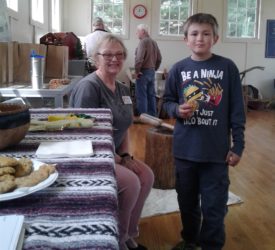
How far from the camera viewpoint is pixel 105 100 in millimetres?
1748

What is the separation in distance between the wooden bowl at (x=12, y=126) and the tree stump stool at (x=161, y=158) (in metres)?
1.75

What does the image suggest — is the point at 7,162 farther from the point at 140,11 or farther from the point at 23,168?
the point at 140,11

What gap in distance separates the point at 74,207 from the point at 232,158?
1084 millimetres

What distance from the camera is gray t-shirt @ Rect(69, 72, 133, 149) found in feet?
5.57

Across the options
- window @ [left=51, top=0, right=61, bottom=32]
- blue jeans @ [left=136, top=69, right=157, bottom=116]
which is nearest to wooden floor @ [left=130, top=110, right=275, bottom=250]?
blue jeans @ [left=136, top=69, right=157, bottom=116]

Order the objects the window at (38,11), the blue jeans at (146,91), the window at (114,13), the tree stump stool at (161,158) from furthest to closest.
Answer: the window at (114,13)
the blue jeans at (146,91)
the window at (38,11)
the tree stump stool at (161,158)

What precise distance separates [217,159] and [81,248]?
1180mm

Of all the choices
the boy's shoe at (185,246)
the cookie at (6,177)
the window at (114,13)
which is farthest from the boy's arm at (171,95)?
the window at (114,13)

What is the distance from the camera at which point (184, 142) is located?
168 cm

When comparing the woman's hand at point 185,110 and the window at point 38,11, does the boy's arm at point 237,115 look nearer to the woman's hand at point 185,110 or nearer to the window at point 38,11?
the woman's hand at point 185,110

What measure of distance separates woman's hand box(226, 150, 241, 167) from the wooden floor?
24.1 inches

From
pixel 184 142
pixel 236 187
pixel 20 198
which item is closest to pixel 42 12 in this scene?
pixel 236 187

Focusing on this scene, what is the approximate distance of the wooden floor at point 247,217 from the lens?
79.0 inches

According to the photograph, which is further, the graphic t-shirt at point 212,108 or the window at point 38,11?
the window at point 38,11
